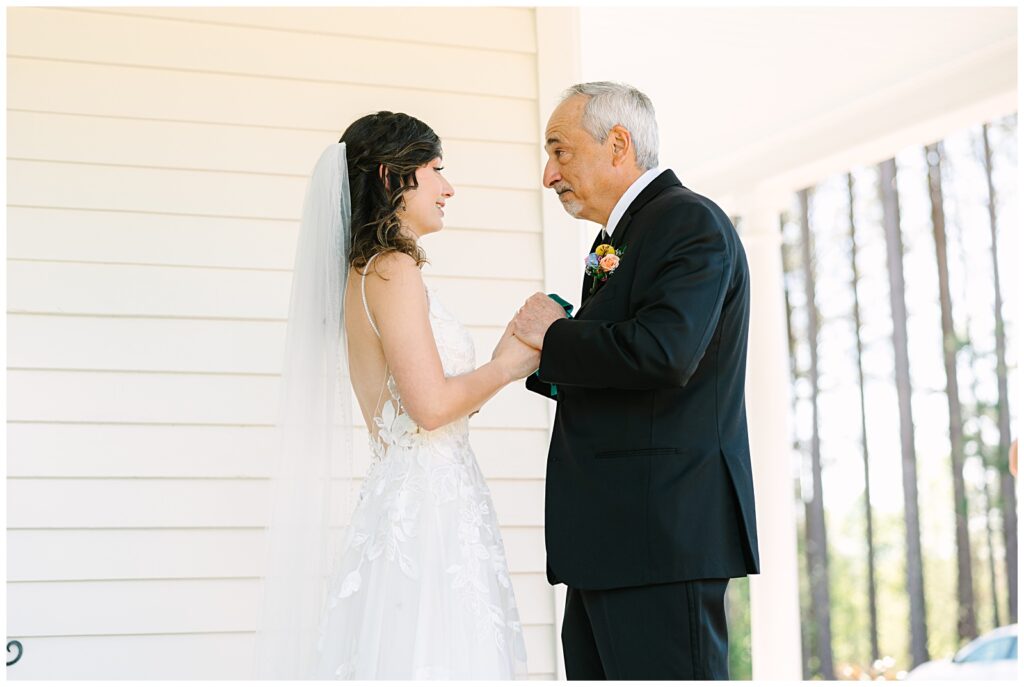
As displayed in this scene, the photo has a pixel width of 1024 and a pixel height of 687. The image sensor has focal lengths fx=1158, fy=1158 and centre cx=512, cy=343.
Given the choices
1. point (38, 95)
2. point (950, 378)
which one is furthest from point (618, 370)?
point (950, 378)

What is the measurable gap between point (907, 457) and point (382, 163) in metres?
15.7

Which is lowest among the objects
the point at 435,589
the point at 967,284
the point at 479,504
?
the point at 435,589

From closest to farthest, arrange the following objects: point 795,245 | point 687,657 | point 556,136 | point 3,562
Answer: point 687,657 < point 556,136 < point 3,562 < point 795,245

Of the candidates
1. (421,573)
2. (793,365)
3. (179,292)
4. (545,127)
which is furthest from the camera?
(793,365)

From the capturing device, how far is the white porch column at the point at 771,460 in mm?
6742

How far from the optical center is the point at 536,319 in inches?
119

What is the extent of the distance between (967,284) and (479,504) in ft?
50.8

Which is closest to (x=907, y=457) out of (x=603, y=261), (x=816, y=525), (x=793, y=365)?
(x=816, y=525)

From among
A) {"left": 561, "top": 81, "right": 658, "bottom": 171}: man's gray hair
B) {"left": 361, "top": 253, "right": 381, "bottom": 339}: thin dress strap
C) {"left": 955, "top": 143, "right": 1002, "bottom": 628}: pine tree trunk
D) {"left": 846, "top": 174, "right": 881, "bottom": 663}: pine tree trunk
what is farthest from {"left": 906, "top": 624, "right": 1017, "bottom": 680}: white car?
{"left": 361, "top": 253, "right": 381, "bottom": 339}: thin dress strap

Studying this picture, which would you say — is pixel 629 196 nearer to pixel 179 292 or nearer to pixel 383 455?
pixel 383 455

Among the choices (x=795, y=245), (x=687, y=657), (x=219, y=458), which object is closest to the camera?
(x=687, y=657)

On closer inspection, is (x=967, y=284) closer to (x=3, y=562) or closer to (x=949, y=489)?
(x=949, y=489)

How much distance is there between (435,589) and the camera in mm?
2928

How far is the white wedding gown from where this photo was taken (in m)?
2.87
